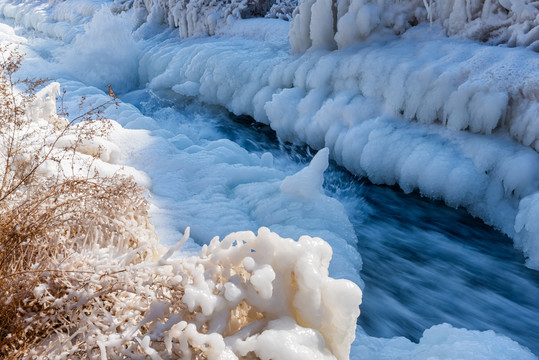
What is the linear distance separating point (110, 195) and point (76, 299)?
2.18 ft

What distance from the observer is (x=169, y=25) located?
1214 cm

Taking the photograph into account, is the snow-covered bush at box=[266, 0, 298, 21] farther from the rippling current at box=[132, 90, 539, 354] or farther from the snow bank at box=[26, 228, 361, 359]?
Answer: the snow bank at box=[26, 228, 361, 359]

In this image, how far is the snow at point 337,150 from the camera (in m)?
1.59

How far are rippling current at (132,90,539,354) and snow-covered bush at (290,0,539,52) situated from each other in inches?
85.1

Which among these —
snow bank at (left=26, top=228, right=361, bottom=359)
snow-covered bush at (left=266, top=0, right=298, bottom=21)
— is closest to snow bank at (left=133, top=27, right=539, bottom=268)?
snow-covered bush at (left=266, top=0, right=298, bottom=21)

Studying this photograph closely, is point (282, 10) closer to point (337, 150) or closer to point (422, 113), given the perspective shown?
point (337, 150)

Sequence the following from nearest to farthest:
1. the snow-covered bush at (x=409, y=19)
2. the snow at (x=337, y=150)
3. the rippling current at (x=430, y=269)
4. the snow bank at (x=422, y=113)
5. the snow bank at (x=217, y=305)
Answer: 1. the snow bank at (x=217, y=305)
2. the snow at (x=337, y=150)
3. the rippling current at (x=430, y=269)
4. the snow bank at (x=422, y=113)
5. the snow-covered bush at (x=409, y=19)

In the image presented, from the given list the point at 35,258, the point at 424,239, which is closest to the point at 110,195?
A: the point at 35,258

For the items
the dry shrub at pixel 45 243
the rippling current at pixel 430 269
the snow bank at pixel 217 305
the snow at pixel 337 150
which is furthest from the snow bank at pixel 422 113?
the dry shrub at pixel 45 243

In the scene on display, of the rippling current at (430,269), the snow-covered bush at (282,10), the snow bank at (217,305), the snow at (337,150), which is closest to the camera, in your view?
the snow bank at (217,305)

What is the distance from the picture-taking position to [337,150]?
6066 mm

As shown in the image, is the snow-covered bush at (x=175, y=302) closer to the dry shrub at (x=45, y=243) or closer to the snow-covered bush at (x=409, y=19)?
the dry shrub at (x=45, y=243)

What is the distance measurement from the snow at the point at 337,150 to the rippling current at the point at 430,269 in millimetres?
219

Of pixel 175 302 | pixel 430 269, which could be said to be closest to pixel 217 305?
pixel 175 302
